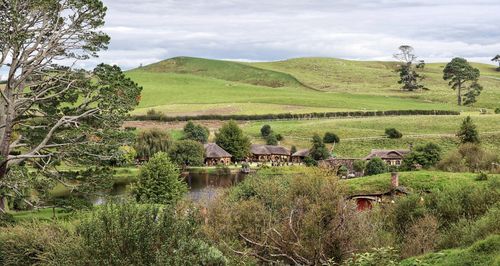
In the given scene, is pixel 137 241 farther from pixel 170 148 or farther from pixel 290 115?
pixel 290 115

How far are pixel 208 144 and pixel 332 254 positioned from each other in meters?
74.0

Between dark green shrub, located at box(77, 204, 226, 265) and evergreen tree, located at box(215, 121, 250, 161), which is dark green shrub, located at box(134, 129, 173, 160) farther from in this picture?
dark green shrub, located at box(77, 204, 226, 265)

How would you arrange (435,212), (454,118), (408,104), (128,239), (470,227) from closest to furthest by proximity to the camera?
(128,239), (470,227), (435,212), (454,118), (408,104)

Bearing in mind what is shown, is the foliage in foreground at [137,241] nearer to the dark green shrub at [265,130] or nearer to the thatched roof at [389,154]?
the thatched roof at [389,154]

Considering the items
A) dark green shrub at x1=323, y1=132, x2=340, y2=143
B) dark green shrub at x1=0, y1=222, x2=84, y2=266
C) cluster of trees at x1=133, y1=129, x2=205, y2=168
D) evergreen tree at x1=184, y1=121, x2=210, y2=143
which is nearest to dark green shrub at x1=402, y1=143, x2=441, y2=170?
dark green shrub at x1=323, y1=132, x2=340, y2=143

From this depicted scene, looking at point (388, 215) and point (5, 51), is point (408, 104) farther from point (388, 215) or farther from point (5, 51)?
point (5, 51)

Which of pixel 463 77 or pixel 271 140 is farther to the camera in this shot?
pixel 463 77

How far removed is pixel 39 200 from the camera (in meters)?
27.8

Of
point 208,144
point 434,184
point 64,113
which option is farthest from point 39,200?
point 208,144

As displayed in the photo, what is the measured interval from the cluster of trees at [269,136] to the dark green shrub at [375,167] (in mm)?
26228

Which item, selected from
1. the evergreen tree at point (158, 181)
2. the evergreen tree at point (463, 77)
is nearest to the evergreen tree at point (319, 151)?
the evergreen tree at point (158, 181)

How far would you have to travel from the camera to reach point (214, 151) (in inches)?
3684

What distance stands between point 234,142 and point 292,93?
59681 millimetres

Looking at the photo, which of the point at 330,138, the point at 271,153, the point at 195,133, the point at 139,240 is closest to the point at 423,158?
Answer: the point at 330,138
